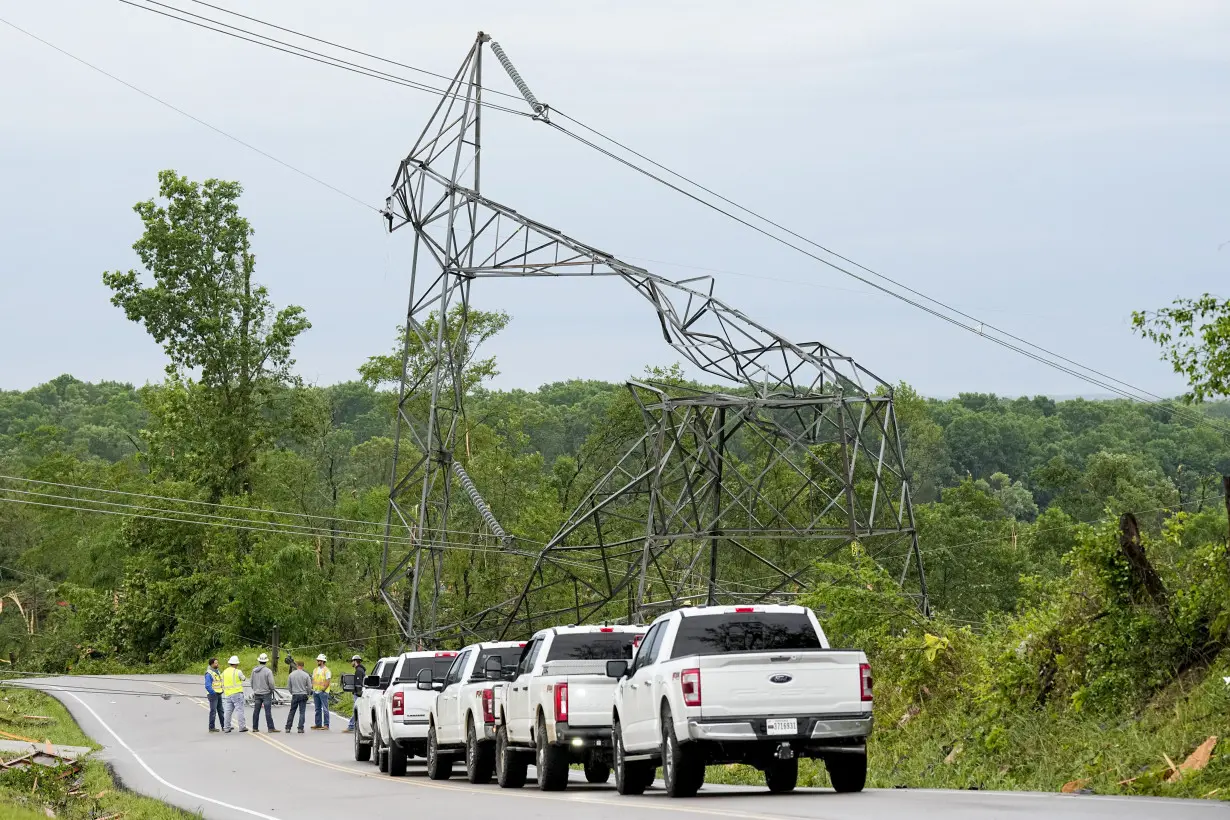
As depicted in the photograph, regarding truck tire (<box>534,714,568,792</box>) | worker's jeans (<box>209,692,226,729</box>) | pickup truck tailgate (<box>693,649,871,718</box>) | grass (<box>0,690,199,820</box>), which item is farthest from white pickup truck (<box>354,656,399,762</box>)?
pickup truck tailgate (<box>693,649,871,718</box>)

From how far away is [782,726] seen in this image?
16516mm

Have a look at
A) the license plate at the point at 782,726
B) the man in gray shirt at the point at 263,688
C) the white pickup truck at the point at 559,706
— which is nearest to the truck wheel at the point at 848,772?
the license plate at the point at 782,726

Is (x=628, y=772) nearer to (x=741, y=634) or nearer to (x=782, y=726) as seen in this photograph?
(x=741, y=634)

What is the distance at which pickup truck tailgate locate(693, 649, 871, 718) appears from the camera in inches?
649

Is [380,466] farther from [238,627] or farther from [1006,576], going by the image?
[1006,576]

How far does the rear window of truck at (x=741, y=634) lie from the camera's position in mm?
17609

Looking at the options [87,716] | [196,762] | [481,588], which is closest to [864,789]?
[196,762]

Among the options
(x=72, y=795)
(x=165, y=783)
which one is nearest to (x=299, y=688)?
(x=165, y=783)

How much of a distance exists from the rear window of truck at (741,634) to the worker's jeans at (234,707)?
75.5 feet

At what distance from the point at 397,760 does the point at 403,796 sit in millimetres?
6606

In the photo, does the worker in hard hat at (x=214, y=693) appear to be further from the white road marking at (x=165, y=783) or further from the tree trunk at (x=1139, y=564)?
the tree trunk at (x=1139, y=564)

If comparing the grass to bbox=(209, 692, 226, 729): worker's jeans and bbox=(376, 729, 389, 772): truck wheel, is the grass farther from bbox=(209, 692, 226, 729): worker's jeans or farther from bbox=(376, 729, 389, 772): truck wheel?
bbox=(376, 729, 389, 772): truck wheel

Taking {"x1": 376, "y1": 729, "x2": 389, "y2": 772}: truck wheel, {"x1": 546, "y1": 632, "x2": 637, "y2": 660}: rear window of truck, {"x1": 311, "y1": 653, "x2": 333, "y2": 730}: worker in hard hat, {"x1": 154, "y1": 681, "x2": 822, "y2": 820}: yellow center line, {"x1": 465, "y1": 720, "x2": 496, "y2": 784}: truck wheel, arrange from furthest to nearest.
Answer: {"x1": 311, "y1": 653, "x2": 333, "y2": 730}: worker in hard hat → {"x1": 376, "y1": 729, "x2": 389, "y2": 772}: truck wheel → {"x1": 465, "y1": 720, "x2": 496, "y2": 784}: truck wheel → {"x1": 546, "y1": 632, "x2": 637, "y2": 660}: rear window of truck → {"x1": 154, "y1": 681, "x2": 822, "y2": 820}: yellow center line

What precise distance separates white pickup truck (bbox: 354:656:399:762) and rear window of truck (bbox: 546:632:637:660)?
7795 millimetres
